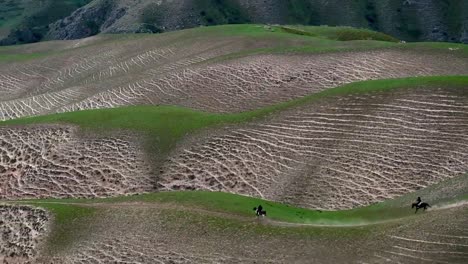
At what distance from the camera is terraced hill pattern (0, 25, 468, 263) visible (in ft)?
92.2

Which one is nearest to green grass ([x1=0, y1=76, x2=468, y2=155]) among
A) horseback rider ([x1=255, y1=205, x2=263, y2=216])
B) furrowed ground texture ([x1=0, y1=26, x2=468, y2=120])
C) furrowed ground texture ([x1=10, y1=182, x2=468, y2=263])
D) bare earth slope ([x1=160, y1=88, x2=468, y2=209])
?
bare earth slope ([x1=160, y1=88, x2=468, y2=209])

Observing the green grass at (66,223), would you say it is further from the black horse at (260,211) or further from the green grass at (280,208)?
the black horse at (260,211)

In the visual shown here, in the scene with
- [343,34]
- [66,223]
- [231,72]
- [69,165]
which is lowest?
[69,165]

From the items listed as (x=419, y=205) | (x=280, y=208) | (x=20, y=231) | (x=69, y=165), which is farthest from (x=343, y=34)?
(x=20, y=231)

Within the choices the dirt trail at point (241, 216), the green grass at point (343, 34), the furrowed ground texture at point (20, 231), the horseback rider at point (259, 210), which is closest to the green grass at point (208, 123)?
the dirt trail at point (241, 216)

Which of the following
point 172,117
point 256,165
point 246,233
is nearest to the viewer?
point 246,233

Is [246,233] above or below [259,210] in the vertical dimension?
below

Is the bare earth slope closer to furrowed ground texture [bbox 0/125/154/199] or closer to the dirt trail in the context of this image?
furrowed ground texture [bbox 0/125/154/199]

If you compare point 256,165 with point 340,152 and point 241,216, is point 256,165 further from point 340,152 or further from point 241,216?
point 241,216

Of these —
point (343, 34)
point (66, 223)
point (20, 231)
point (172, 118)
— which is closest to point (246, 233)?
point (66, 223)

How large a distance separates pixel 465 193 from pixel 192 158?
17.7 meters

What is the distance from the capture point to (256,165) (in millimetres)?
41312

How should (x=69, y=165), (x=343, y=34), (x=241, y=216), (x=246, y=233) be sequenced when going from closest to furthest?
(x=246, y=233)
(x=241, y=216)
(x=69, y=165)
(x=343, y=34)

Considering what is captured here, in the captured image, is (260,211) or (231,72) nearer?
(260,211)
